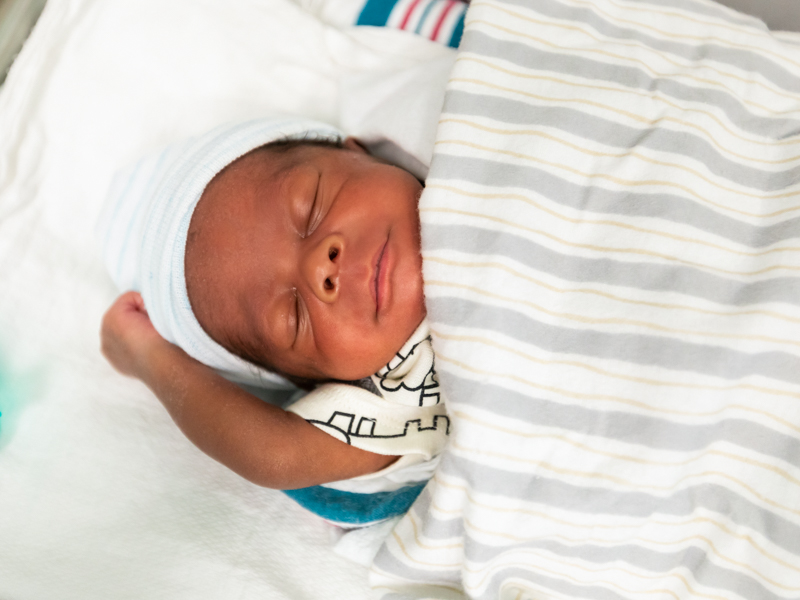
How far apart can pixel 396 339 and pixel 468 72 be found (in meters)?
0.39

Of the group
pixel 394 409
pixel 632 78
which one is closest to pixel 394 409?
pixel 394 409

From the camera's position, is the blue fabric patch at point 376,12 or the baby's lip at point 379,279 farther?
the blue fabric patch at point 376,12

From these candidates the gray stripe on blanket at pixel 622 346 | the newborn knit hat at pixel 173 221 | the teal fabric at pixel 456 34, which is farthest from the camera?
the teal fabric at pixel 456 34

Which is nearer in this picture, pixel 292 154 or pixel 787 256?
pixel 787 256

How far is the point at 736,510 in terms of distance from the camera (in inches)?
29.3

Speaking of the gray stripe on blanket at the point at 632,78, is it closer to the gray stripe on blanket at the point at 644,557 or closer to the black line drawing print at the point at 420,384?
the black line drawing print at the point at 420,384

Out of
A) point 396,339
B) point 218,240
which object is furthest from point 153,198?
point 396,339

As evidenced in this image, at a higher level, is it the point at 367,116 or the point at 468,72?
the point at 468,72

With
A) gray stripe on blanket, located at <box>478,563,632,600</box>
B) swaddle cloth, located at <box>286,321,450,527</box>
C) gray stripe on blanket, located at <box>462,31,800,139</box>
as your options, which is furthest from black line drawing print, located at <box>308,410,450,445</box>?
gray stripe on blanket, located at <box>462,31,800,139</box>

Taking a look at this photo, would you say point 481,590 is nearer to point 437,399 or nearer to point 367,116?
point 437,399

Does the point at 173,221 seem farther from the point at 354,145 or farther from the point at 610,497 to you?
the point at 610,497

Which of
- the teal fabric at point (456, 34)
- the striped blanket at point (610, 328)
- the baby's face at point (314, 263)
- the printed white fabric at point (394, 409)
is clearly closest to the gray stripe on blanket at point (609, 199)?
the striped blanket at point (610, 328)

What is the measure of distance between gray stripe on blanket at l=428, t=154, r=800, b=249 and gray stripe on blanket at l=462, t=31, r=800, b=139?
0.53ft

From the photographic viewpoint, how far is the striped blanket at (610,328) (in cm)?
72
